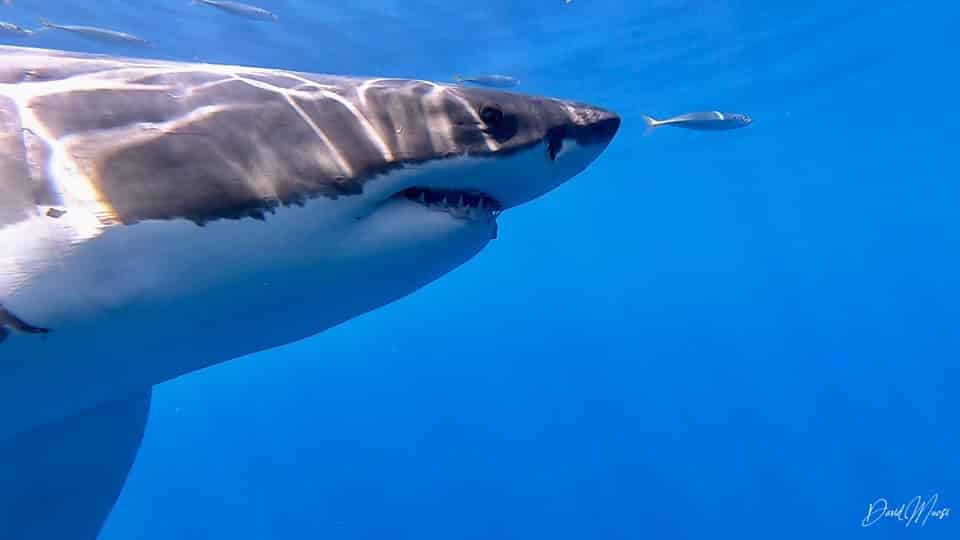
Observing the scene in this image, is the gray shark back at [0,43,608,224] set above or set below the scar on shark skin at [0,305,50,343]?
above

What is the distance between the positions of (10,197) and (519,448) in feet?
106

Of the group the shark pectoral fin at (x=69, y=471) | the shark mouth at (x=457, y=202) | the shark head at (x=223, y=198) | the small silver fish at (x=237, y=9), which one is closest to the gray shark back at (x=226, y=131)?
the shark head at (x=223, y=198)

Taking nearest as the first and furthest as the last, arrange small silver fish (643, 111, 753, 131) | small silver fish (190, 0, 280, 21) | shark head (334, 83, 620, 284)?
shark head (334, 83, 620, 284) → small silver fish (190, 0, 280, 21) → small silver fish (643, 111, 753, 131)

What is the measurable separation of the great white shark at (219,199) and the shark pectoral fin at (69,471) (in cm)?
87

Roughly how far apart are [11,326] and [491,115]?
4.16ft

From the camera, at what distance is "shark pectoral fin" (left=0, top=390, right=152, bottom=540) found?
9.93ft

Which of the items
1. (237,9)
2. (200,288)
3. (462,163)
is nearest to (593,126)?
(462,163)

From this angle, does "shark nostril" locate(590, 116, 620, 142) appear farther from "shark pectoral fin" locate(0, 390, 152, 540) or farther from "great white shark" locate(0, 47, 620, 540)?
"shark pectoral fin" locate(0, 390, 152, 540)

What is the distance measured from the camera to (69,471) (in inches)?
128

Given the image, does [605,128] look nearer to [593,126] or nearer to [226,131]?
[593,126]

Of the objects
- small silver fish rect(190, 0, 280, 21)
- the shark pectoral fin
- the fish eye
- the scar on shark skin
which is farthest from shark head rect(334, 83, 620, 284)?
small silver fish rect(190, 0, 280, 21)

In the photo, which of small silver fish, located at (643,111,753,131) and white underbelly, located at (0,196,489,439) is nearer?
white underbelly, located at (0,196,489,439)

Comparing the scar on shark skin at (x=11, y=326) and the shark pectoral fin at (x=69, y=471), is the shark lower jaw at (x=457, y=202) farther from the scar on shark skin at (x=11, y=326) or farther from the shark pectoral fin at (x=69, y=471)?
the shark pectoral fin at (x=69, y=471)

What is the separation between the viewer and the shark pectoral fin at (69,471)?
3025 millimetres
